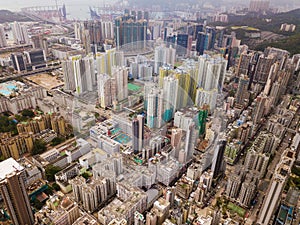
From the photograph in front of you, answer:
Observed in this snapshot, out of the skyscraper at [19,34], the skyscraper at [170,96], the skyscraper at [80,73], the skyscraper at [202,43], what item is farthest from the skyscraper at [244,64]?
the skyscraper at [19,34]

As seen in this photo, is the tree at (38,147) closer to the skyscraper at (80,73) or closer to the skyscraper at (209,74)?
the skyscraper at (80,73)

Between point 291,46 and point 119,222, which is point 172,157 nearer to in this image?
point 119,222

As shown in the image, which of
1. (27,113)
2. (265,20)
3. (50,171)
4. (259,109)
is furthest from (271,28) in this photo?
(50,171)

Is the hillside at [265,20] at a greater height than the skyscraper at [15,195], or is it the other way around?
the hillside at [265,20]

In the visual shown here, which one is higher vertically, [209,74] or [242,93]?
[209,74]

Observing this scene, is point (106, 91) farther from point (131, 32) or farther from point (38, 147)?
point (131, 32)

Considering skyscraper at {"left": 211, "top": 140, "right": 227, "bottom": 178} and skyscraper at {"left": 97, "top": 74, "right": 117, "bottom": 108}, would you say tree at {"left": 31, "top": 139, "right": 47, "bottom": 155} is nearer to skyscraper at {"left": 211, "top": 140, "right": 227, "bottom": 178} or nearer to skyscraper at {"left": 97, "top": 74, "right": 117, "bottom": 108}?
skyscraper at {"left": 97, "top": 74, "right": 117, "bottom": 108}
